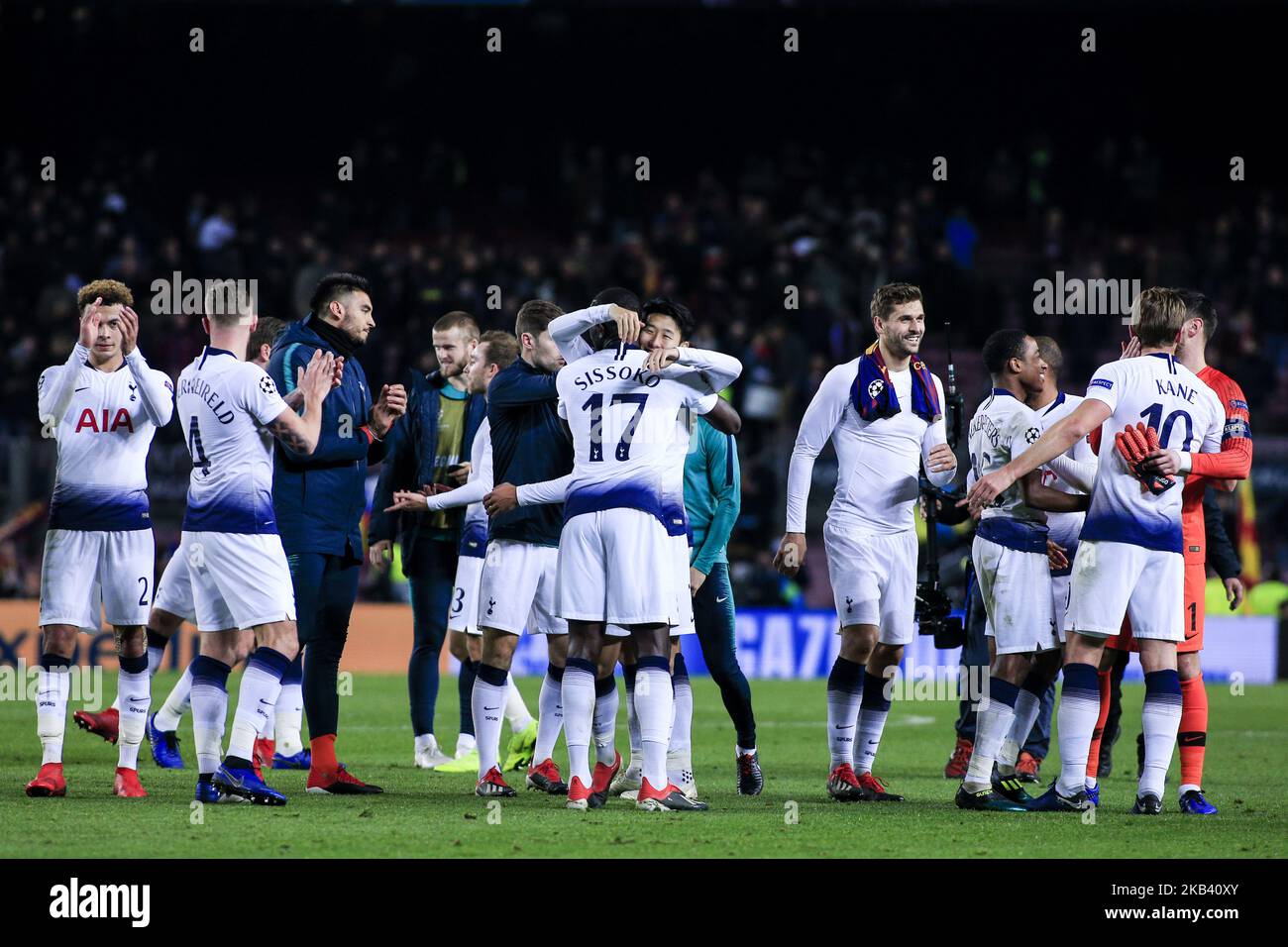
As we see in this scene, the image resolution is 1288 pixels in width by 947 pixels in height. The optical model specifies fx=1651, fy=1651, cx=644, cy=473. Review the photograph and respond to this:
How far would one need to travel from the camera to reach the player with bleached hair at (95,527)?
8312 mm

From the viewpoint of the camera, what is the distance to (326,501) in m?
8.41

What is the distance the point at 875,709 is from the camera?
8.78m

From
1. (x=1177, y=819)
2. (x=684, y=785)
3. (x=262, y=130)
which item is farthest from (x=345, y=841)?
(x=262, y=130)

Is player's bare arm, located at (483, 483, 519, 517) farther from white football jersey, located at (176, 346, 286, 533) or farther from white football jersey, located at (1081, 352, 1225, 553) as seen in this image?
white football jersey, located at (1081, 352, 1225, 553)

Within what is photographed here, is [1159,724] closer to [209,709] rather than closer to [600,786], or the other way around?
[600,786]

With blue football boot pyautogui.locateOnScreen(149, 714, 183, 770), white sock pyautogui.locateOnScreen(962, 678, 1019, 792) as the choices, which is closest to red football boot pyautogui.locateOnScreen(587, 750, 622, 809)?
white sock pyautogui.locateOnScreen(962, 678, 1019, 792)

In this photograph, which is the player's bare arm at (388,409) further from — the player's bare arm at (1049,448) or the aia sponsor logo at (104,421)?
the player's bare arm at (1049,448)

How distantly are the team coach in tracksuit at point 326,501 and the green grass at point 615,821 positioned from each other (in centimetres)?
51

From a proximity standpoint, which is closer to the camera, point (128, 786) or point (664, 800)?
point (664, 800)

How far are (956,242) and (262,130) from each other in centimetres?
1238

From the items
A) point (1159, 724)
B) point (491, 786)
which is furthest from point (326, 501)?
point (1159, 724)

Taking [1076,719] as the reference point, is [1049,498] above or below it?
above

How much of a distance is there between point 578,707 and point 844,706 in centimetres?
173
